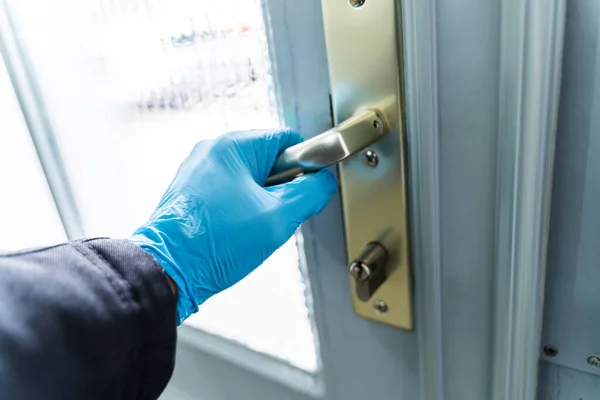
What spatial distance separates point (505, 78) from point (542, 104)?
0.02 meters

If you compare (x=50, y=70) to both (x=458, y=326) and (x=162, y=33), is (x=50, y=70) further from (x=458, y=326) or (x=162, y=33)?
(x=458, y=326)

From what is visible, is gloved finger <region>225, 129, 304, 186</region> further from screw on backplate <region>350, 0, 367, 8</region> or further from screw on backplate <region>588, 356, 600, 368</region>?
screw on backplate <region>588, 356, 600, 368</region>

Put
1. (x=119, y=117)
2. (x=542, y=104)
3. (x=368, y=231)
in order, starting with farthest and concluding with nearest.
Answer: (x=119, y=117) → (x=368, y=231) → (x=542, y=104)

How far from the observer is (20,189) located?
0.65m

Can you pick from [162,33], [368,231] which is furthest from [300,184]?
[162,33]

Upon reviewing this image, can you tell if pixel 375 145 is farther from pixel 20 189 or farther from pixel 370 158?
pixel 20 189

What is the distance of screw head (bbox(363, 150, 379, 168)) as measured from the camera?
324 mm

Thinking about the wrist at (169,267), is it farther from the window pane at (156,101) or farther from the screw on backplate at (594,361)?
the screw on backplate at (594,361)

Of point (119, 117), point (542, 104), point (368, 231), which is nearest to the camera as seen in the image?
point (542, 104)

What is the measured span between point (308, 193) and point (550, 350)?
19 cm

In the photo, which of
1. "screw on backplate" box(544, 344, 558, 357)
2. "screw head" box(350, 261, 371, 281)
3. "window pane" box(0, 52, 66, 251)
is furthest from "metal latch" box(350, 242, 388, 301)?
"window pane" box(0, 52, 66, 251)

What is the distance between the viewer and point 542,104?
0.81 feet

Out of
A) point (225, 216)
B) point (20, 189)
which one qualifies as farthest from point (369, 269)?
point (20, 189)

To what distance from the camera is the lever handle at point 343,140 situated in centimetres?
30
